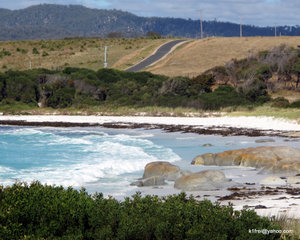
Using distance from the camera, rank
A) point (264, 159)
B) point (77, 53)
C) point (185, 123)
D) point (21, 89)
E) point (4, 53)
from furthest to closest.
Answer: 1. point (77, 53)
2. point (4, 53)
3. point (21, 89)
4. point (185, 123)
5. point (264, 159)

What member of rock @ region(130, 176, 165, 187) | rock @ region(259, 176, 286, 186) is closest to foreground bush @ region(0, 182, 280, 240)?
rock @ region(130, 176, 165, 187)

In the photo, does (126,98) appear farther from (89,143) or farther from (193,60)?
(193,60)

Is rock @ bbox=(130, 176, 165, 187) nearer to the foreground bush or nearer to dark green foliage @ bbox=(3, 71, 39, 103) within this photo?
the foreground bush

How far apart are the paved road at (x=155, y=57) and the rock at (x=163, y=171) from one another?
5417 centimetres

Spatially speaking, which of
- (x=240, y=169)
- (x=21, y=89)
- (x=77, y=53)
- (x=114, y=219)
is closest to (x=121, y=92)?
(x=21, y=89)

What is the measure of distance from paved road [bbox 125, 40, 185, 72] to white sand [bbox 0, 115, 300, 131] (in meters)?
33.3

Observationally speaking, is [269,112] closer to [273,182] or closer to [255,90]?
[255,90]

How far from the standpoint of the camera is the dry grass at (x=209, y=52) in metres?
63.3

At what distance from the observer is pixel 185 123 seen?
30.3 metres

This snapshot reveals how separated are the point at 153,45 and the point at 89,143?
216ft

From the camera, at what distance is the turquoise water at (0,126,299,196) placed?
1436 cm

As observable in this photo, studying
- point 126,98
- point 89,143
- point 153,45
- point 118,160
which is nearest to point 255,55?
point 126,98

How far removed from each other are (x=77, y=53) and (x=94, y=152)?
68.5 m

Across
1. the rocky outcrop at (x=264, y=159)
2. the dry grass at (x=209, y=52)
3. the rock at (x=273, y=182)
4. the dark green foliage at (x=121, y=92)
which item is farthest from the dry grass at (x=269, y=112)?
the dry grass at (x=209, y=52)
